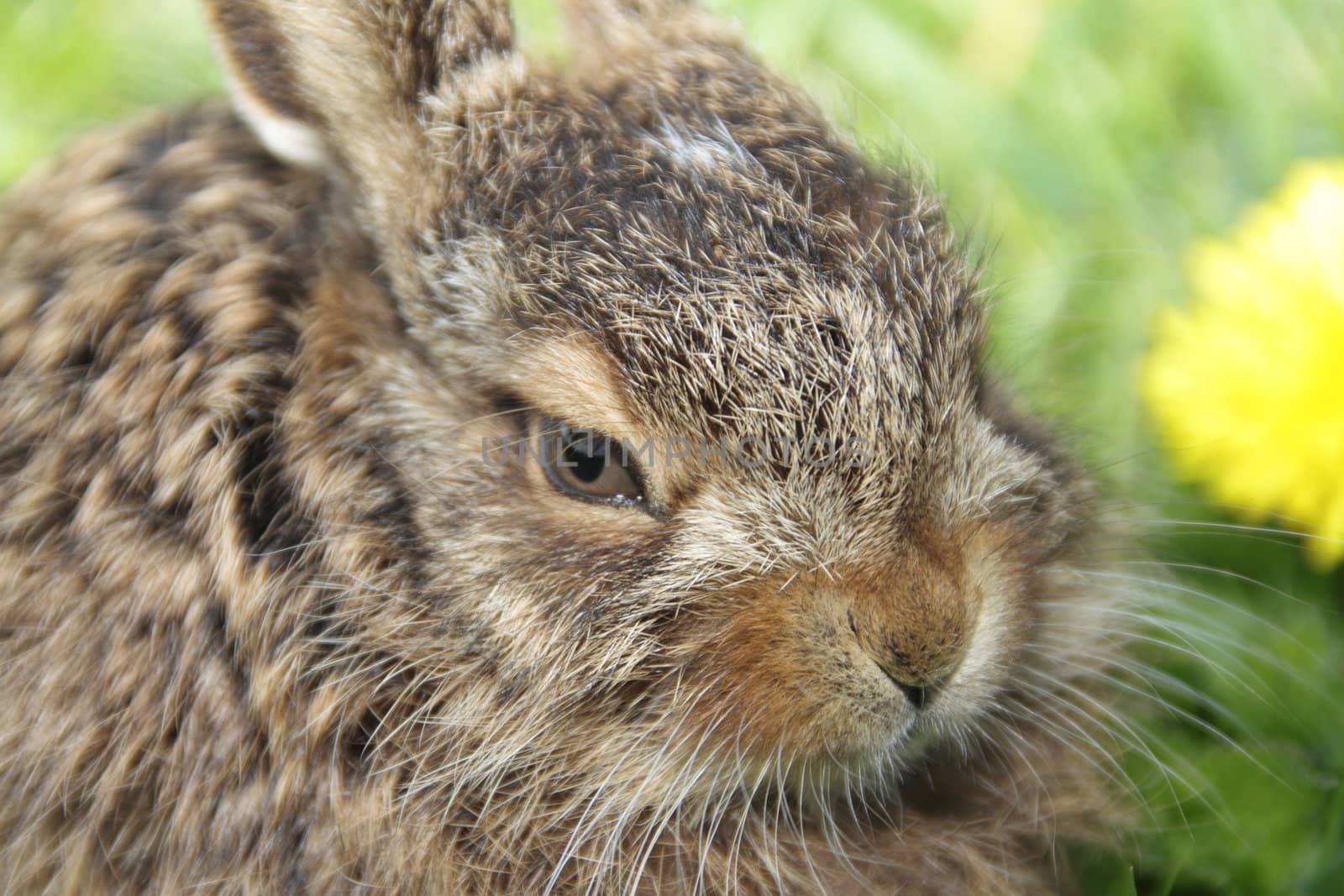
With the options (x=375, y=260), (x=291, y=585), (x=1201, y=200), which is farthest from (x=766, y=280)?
(x=1201, y=200)

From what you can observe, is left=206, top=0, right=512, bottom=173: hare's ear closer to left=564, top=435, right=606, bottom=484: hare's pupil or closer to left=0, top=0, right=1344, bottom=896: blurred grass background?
left=0, top=0, right=1344, bottom=896: blurred grass background

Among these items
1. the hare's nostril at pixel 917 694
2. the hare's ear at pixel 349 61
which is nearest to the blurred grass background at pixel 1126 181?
the hare's ear at pixel 349 61

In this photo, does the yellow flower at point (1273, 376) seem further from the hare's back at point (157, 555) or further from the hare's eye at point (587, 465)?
the hare's back at point (157, 555)

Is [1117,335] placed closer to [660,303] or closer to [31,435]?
[660,303]

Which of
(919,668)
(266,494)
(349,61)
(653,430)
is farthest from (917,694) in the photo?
(349,61)

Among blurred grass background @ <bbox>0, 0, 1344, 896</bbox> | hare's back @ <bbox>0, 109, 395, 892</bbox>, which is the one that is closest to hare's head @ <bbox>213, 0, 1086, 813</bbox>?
hare's back @ <bbox>0, 109, 395, 892</bbox>

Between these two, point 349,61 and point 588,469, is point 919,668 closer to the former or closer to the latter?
point 588,469
